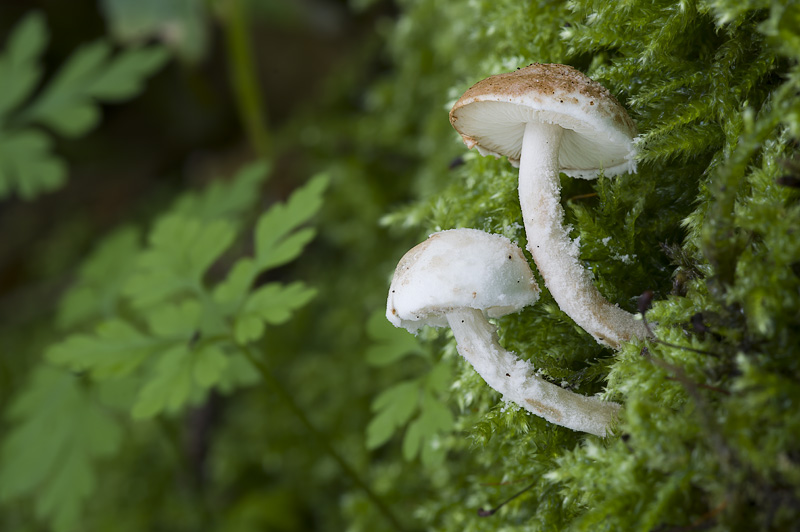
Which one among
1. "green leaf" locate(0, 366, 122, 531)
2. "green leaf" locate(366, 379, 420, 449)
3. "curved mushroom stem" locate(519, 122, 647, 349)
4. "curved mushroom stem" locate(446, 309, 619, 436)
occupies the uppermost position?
"curved mushroom stem" locate(519, 122, 647, 349)

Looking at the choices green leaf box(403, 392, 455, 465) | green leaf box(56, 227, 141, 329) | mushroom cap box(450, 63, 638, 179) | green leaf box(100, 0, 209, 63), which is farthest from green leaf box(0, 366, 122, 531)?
mushroom cap box(450, 63, 638, 179)

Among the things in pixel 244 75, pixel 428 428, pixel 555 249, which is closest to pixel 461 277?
pixel 555 249

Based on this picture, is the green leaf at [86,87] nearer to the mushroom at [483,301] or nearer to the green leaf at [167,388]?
the green leaf at [167,388]

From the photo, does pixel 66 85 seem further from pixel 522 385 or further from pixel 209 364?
pixel 522 385

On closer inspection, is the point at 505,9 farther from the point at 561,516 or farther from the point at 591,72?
the point at 561,516

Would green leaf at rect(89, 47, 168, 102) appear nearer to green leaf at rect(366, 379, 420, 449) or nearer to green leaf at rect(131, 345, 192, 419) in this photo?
green leaf at rect(131, 345, 192, 419)

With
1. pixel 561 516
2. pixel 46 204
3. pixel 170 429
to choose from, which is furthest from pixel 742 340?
pixel 46 204

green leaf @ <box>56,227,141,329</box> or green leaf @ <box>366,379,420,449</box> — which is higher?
green leaf @ <box>366,379,420,449</box>
